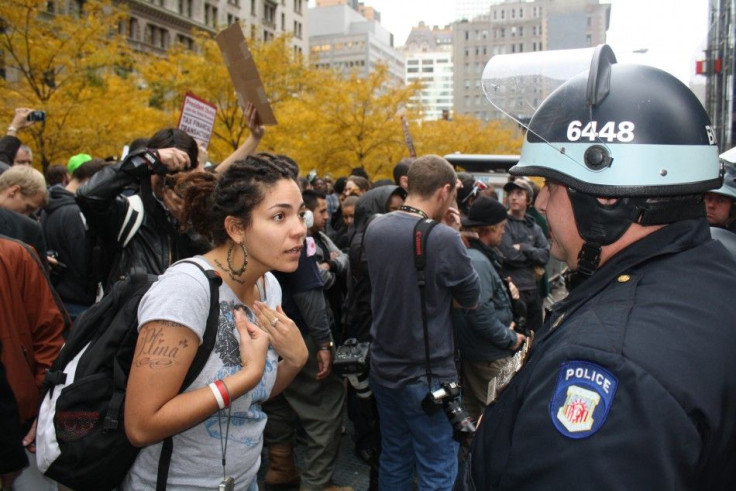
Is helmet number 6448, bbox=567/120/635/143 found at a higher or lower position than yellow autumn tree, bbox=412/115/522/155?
lower

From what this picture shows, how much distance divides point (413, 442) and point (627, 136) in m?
2.70

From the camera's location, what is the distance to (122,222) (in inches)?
132

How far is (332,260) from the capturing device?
4.98 meters

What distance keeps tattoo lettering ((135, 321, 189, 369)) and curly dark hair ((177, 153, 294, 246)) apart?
0.56 meters

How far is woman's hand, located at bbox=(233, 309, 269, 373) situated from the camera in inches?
86.6

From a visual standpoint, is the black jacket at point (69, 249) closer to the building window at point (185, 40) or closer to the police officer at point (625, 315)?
the police officer at point (625, 315)

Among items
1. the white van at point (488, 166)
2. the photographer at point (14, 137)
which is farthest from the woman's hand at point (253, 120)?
the white van at point (488, 166)

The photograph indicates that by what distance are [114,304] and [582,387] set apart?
1783 mm

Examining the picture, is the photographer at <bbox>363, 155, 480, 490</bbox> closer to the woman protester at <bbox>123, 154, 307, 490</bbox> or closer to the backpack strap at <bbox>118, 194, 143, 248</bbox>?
the woman protester at <bbox>123, 154, 307, 490</bbox>

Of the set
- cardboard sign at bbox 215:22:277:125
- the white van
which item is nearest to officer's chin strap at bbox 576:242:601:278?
cardboard sign at bbox 215:22:277:125

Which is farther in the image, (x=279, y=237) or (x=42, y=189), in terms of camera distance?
(x=42, y=189)

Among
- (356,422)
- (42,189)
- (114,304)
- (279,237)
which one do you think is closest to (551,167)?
(279,237)

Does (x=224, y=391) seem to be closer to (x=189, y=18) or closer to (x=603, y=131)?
(x=603, y=131)

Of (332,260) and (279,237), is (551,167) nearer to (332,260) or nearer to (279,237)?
(279,237)
